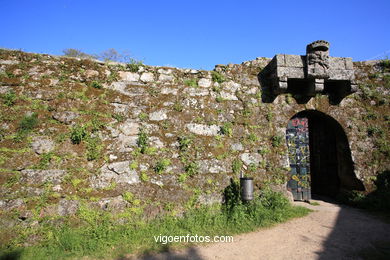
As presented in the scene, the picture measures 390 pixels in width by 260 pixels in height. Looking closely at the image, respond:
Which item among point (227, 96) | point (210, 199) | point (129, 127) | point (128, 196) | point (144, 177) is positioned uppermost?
point (227, 96)

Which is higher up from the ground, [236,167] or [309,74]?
[309,74]

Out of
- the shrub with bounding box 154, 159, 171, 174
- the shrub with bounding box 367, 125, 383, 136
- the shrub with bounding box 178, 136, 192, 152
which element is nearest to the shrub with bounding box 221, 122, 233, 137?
the shrub with bounding box 178, 136, 192, 152

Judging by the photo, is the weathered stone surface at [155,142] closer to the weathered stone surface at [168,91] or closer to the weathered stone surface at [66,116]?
the weathered stone surface at [168,91]

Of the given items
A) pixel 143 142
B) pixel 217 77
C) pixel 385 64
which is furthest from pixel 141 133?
pixel 385 64

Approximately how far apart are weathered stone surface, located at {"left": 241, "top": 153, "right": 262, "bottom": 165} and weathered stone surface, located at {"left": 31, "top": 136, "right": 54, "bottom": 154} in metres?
3.71

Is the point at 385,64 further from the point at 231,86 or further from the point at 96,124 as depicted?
the point at 96,124

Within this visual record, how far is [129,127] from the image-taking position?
13.8 feet

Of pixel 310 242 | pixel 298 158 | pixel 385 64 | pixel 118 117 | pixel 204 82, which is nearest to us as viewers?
pixel 310 242

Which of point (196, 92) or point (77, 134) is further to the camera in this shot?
point (196, 92)

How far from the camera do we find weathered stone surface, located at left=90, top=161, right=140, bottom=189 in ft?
12.4

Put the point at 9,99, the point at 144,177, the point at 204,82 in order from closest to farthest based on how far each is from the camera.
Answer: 1. the point at 9,99
2. the point at 144,177
3. the point at 204,82

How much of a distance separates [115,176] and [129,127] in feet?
3.17

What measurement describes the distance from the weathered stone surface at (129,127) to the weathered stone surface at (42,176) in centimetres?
123

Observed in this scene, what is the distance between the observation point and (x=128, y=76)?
4535 millimetres
